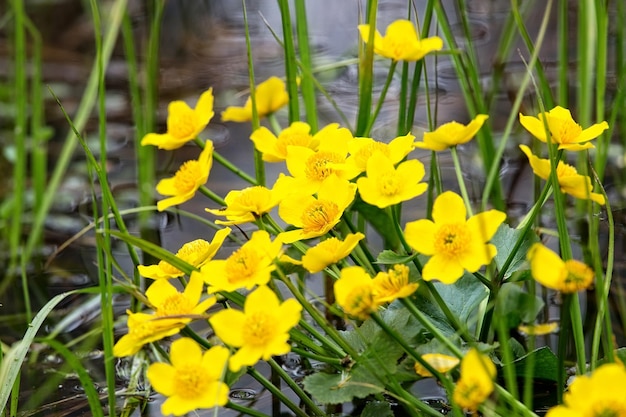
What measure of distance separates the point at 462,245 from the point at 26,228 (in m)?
1.17

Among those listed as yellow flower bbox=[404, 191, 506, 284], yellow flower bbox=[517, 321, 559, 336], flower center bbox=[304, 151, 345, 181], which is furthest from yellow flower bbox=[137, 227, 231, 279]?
yellow flower bbox=[517, 321, 559, 336]

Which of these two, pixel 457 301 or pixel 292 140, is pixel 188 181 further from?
pixel 457 301

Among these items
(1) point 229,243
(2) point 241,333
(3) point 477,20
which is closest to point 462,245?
(2) point 241,333

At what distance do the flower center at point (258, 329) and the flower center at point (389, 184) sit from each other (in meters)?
0.17

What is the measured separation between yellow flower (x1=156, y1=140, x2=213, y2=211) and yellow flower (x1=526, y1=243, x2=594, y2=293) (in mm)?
402

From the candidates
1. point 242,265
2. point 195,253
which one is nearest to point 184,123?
point 195,253

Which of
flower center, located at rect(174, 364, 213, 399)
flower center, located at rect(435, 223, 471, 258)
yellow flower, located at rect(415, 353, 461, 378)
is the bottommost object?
yellow flower, located at rect(415, 353, 461, 378)

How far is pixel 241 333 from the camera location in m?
0.75

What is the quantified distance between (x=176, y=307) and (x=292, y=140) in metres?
0.28

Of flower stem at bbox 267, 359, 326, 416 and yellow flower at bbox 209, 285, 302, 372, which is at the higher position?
yellow flower at bbox 209, 285, 302, 372

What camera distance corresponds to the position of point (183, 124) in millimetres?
1042

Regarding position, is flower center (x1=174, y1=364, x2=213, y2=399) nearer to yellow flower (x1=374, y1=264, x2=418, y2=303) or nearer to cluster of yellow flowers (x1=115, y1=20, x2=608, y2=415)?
cluster of yellow flowers (x1=115, y1=20, x2=608, y2=415)

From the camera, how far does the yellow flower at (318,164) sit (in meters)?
0.90

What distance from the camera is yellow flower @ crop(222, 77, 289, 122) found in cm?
118
